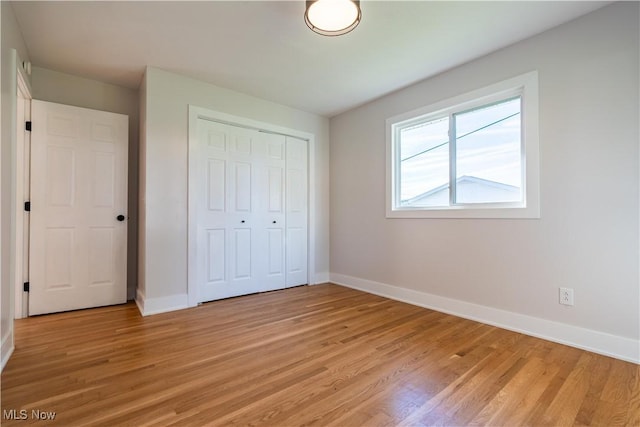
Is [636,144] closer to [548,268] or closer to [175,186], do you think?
[548,268]

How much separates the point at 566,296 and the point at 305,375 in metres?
1.99

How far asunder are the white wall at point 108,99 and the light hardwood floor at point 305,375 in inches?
37.6

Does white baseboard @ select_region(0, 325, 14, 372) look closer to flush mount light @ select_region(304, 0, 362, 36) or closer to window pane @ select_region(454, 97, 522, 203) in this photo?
flush mount light @ select_region(304, 0, 362, 36)

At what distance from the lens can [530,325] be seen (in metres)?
2.31

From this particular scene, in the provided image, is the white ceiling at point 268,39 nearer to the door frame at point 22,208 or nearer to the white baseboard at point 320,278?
the door frame at point 22,208

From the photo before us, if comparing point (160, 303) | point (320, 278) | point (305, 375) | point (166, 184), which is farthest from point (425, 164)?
point (160, 303)

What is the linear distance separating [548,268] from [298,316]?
2.09 m

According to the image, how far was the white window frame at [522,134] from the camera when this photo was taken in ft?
7.58

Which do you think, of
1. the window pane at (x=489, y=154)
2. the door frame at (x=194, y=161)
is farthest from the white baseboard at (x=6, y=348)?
the window pane at (x=489, y=154)

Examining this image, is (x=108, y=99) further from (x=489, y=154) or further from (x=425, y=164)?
(x=489, y=154)

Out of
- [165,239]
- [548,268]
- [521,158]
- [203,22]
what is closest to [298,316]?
[165,239]

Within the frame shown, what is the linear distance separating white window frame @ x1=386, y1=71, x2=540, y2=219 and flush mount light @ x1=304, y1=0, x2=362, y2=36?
1417 mm

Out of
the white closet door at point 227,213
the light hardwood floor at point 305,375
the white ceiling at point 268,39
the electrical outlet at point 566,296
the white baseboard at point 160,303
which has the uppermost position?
the white ceiling at point 268,39

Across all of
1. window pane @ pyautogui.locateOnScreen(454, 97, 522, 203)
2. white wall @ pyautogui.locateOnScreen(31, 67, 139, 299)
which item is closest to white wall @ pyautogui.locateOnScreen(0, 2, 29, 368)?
white wall @ pyautogui.locateOnScreen(31, 67, 139, 299)
